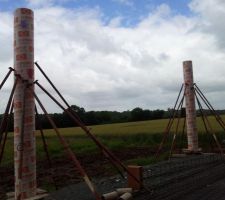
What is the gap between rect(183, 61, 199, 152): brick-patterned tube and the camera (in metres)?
18.3

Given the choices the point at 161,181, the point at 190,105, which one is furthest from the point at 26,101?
the point at 190,105

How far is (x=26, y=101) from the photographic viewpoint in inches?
340

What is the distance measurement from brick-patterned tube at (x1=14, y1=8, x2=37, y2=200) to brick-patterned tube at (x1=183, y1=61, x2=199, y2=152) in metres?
10.9

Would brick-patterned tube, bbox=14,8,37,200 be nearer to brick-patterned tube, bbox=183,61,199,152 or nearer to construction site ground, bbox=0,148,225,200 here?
construction site ground, bbox=0,148,225,200

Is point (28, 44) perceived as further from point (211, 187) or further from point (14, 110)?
point (211, 187)

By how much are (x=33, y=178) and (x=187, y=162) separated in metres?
8.21

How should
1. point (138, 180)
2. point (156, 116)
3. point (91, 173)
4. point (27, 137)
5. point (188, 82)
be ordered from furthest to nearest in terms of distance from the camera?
point (156, 116) → point (188, 82) → point (91, 173) → point (138, 180) → point (27, 137)

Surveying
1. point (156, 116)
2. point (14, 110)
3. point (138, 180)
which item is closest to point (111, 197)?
point (138, 180)

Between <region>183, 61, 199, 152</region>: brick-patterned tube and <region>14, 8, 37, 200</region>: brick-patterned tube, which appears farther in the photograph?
<region>183, 61, 199, 152</region>: brick-patterned tube

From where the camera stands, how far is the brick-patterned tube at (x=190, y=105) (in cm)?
1831

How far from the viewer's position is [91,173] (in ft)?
48.3

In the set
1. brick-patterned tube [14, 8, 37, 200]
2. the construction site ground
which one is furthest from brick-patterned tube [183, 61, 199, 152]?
brick-patterned tube [14, 8, 37, 200]

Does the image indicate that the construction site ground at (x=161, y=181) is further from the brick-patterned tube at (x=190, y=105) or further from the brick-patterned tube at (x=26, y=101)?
the brick-patterned tube at (x=190, y=105)

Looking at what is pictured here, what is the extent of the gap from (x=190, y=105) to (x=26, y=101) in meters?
11.2
